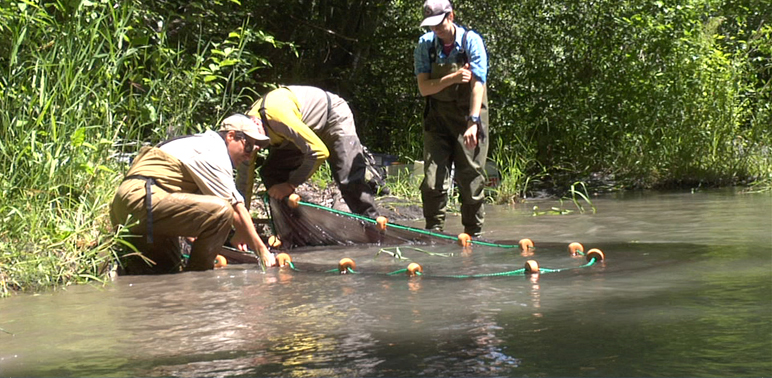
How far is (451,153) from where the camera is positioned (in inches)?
326

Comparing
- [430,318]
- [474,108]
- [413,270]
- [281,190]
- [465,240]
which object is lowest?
[430,318]

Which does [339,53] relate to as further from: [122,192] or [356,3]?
[122,192]

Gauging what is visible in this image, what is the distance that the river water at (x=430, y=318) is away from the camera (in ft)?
12.8

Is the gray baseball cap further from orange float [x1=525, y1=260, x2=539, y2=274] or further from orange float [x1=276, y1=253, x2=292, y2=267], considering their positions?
orange float [x1=525, y1=260, x2=539, y2=274]

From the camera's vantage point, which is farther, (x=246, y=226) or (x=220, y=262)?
(x=220, y=262)

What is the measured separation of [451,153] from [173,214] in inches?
107

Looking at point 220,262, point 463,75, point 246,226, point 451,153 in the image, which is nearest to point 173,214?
point 246,226

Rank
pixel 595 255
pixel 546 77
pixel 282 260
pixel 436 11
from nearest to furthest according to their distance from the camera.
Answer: pixel 595 255, pixel 282 260, pixel 436 11, pixel 546 77

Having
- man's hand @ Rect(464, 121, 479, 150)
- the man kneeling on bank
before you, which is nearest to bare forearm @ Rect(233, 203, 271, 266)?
the man kneeling on bank

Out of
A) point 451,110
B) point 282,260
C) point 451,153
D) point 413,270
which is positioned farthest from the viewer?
point 451,153

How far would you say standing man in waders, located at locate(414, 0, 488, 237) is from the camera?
7.72 meters

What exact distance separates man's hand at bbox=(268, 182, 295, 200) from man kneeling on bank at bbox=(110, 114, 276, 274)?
1120 mm

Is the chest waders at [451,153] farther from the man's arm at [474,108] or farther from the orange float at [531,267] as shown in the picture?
the orange float at [531,267]

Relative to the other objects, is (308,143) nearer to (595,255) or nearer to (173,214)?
(173,214)
